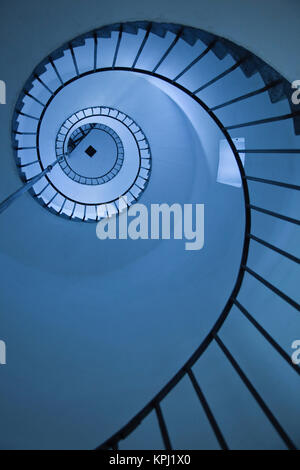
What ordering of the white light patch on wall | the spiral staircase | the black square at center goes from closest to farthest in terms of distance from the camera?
the spiral staircase < the white light patch on wall < the black square at center

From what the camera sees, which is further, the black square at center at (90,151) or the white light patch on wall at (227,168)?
the black square at center at (90,151)

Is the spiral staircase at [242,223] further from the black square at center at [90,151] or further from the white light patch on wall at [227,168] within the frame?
the black square at center at [90,151]

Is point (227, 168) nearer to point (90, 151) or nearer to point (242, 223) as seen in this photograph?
point (242, 223)

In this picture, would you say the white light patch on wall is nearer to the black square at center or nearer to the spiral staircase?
the spiral staircase

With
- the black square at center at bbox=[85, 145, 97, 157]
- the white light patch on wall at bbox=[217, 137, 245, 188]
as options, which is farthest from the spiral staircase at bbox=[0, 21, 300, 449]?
the black square at center at bbox=[85, 145, 97, 157]

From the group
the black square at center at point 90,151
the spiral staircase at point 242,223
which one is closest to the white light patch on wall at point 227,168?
the spiral staircase at point 242,223

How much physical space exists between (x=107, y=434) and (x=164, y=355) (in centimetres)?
174

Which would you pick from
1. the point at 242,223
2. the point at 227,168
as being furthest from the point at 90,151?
the point at 242,223

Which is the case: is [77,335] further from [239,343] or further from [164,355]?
[239,343]

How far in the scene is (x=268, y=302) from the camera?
212 inches

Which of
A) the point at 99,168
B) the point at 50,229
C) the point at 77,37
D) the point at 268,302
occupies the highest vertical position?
the point at 99,168

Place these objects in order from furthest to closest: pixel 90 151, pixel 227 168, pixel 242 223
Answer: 1. pixel 90 151
2. pixel 227 168
3. pixel 242 223

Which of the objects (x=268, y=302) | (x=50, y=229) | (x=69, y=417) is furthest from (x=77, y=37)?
(x=69, y=417)

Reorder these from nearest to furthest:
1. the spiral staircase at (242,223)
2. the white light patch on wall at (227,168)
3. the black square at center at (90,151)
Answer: the spiral staircase at (242,223) < the white light patch on wall at (227,168) < the black square at center at (90,151)
